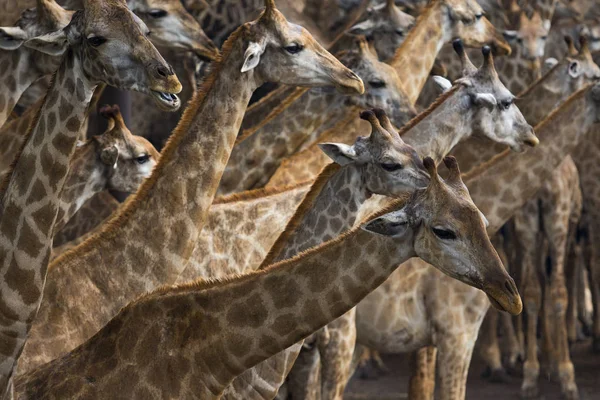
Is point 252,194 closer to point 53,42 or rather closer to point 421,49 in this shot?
point 53,42

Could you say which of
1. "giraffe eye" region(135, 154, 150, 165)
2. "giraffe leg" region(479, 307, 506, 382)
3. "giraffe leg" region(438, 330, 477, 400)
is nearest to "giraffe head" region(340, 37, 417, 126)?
"giraffe leg" region(438, 330, 477, 400)

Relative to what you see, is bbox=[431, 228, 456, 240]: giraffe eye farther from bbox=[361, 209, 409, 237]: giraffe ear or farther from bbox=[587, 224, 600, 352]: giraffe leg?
bbox=[587, 224, 600, 352]: giraffe leg

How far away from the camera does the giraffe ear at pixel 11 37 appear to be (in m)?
7.94

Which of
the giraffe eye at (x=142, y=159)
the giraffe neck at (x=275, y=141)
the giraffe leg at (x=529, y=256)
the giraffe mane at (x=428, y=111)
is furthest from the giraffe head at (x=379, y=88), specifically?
the giraffe leg at (x=529, y=256)

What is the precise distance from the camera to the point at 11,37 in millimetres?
8109

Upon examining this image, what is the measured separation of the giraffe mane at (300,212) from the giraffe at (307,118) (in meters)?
2.04

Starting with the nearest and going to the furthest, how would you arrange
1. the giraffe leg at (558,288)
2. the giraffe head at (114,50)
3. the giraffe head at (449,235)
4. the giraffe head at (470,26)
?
the giraffe head at (449,235) < the giraffe head at (114,50) < the giraffe head at (470,26) < the giraffe leg at (558,288)

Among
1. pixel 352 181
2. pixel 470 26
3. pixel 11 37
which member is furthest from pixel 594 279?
pixel 11 37

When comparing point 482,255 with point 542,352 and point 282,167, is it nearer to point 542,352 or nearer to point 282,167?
point 282,167

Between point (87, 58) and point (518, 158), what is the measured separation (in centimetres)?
407

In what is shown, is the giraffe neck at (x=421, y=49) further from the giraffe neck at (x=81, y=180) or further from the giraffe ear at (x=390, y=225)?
the giraffe ear at (x=390, y=225)

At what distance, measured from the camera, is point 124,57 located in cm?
619

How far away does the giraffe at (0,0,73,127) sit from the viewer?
877 centimetres

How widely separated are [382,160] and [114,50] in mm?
2039
